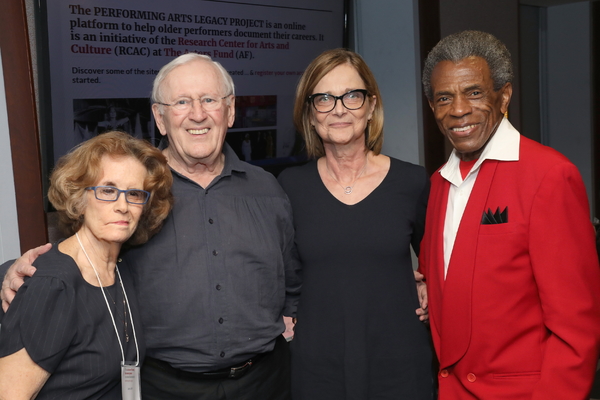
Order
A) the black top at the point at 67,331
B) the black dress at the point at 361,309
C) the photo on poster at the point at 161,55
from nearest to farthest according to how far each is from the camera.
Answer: the black top at the point at 67,331, the black dress at the point at 361,309, the photo on poster at the point at 161,55

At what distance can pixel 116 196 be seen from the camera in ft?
5.97

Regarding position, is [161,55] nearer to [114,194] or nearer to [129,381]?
[114,194]

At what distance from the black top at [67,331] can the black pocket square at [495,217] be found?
3.73 ft

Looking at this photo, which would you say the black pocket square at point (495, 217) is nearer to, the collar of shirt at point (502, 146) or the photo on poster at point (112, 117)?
the collar of shirt at point (502, 146)

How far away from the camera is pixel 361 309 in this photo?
2152mm

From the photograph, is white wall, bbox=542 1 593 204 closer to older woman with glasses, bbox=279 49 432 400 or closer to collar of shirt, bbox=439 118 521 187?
older woman with glasses, bbox=279 49 432 400

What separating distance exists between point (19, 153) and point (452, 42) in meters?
1.90

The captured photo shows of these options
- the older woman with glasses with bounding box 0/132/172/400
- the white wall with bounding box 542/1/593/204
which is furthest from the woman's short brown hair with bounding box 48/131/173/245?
the white wall with bounding box 542/1/593/204

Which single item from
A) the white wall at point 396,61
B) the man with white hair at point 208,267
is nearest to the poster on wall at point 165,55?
the white wall at point 396,61

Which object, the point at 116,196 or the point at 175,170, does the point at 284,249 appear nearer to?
the point at 175,170

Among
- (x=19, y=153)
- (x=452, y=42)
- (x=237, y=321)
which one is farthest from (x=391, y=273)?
(x=19, y=153)

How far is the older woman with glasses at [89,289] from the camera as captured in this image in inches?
63.2

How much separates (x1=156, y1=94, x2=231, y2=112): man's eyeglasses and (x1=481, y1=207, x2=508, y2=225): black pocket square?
3.24 ft

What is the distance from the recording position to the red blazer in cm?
161
